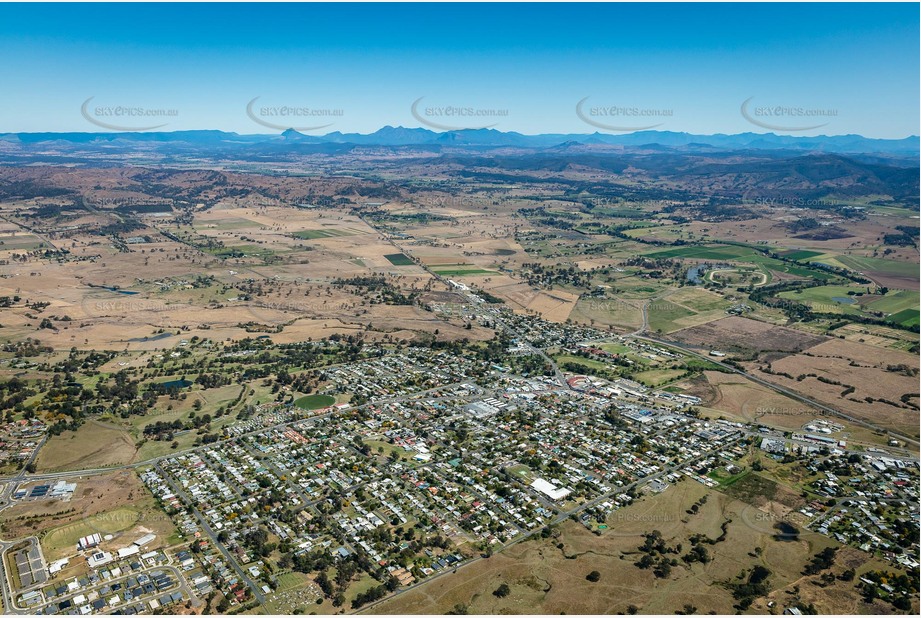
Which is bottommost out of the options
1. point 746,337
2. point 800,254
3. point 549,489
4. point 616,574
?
point 746,337

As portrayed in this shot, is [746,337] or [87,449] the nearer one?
[87,449]

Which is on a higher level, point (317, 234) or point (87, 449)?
point (317, 234)

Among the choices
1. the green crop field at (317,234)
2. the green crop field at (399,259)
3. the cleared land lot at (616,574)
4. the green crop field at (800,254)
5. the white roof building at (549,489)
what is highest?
the green crop field at (317,234)

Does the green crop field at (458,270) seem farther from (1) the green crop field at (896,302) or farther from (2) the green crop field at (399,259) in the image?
(1) the green crop field at (896,302)

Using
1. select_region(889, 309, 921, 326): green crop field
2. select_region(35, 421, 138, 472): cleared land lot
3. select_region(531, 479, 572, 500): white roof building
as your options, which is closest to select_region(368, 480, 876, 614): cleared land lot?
select_region(531, 479, 572, 500): white roof building

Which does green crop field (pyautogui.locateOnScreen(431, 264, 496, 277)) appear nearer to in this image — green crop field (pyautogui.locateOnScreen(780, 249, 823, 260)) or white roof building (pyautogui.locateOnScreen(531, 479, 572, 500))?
green crop field (pyautogui.locateOnScreen(780, 249, 823, 260))

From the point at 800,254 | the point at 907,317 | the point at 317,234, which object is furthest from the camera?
the point at 317,234

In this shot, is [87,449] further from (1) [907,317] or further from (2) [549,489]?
(1) [907,317]

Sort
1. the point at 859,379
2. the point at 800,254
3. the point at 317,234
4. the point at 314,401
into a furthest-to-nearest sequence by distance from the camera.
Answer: the point at 317,234 → the point at 800,254 → the point at 859,379 → the point at 314,401

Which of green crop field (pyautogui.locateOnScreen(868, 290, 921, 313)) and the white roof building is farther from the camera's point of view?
green crop field (pyautogui.locateOnScreen(868, 290, 921, 313))

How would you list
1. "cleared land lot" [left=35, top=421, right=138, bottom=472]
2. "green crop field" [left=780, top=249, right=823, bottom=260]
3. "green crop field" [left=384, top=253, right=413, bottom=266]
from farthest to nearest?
"green crop field" [left=780, top=249, right=823, bottom=260]
"green crop field" [left=384, top=253, right=413, bottom=266]
"cleared land lot" [left=35, top=421, right=138, bottom=472]

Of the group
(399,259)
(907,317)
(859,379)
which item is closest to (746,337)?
(859,379)

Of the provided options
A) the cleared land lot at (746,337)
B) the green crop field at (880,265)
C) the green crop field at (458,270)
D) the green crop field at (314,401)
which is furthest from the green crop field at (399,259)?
the green crop field at (880,265)
